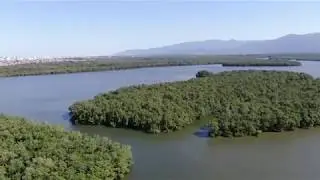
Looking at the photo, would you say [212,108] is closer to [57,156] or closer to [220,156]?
[220,156]

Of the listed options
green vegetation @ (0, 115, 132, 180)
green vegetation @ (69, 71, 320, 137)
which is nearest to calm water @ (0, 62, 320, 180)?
green vegetation @ (69, 71, 320, 137)

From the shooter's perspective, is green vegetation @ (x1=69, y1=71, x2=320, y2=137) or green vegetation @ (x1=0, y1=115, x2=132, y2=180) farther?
green vegetation @ (x1=69, y1=71, x2=320, y2=137)

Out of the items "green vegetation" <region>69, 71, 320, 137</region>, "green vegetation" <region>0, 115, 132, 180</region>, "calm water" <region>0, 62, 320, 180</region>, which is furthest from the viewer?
"green vegetation" <region>69, 71, 320, 137</region>

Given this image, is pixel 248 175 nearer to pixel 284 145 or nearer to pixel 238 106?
pixel 284 145

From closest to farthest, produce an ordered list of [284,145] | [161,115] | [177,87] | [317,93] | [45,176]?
[45,176] → [284,145] → [161,115] → [317,93] → [177,87]

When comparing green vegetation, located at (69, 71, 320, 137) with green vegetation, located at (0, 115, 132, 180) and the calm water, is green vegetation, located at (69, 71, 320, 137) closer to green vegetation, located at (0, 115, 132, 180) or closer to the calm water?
the calm water

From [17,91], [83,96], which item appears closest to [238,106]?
[83,96]

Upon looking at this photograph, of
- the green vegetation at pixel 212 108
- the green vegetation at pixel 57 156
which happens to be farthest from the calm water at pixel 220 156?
the green vegetation at pixel 57 156
